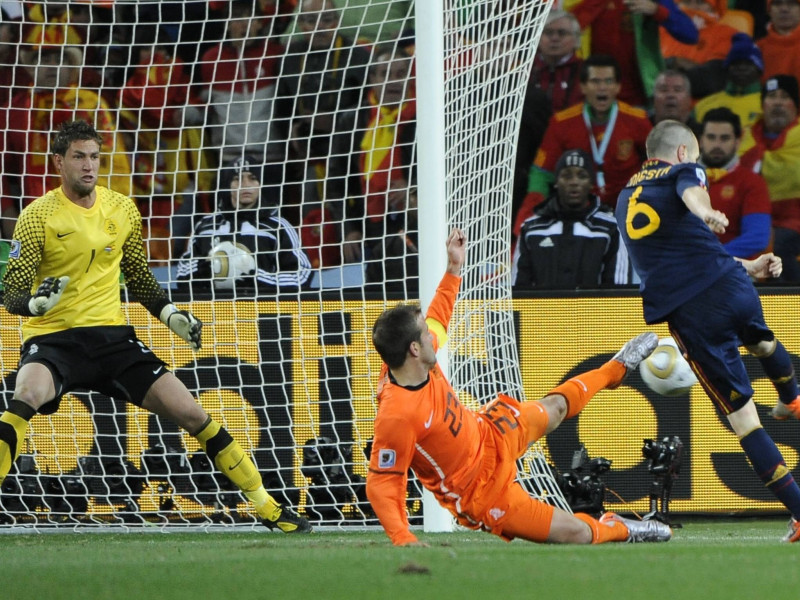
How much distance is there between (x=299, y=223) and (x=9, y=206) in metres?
2.07

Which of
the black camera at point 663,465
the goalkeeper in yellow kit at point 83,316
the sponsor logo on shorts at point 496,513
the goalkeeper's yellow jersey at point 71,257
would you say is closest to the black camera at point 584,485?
the black camera at point 663,465

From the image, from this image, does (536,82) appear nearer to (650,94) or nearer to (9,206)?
(650,94)

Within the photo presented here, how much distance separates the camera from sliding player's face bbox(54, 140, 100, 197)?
6277 millimetres

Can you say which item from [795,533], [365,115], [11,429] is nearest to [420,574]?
[795,533]

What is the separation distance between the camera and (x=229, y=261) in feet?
26.3

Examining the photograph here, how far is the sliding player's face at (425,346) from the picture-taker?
510 cm

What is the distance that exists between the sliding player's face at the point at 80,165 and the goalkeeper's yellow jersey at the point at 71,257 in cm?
10

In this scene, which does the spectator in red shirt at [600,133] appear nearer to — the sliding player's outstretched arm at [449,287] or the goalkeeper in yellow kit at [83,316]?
the goalkeeper in yellow kit at [83,316]

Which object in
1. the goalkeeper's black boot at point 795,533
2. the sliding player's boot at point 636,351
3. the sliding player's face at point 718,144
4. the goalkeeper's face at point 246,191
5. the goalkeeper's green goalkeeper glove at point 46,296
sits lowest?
the goalkeeper's black boot at point 795,533

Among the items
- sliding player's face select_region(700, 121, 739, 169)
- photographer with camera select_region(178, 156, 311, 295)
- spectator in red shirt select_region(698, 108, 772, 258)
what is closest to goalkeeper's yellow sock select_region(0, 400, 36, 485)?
photographer with camera select_region(178, 156, 311, 295)

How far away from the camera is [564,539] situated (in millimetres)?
5285

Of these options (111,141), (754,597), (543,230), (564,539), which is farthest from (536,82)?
(754,597)

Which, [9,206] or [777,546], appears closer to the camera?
[777,546]

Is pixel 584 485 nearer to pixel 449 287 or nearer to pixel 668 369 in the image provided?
pixel 668 369
